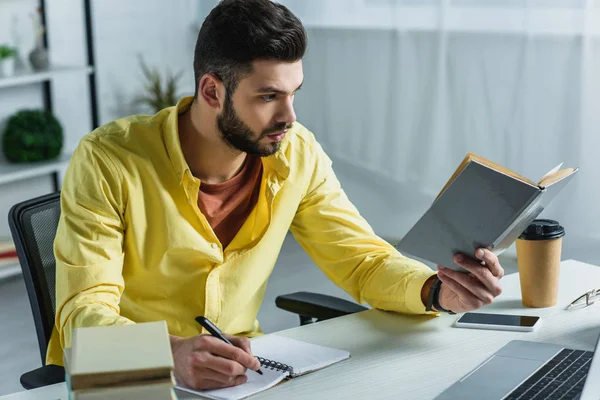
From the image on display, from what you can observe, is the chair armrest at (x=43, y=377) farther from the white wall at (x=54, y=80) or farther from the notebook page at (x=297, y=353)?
the white wall at (x=54, y=80)

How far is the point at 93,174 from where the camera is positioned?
5.29 ft

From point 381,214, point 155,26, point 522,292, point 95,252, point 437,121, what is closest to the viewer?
point 95,252

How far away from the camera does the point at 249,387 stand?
1.30m

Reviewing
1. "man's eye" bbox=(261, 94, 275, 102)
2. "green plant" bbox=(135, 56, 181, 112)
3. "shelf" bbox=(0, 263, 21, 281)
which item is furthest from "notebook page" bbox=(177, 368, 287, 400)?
"green plant" bbox=(135, 56, 181, 112)

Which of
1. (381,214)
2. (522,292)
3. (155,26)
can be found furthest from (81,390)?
(155,26)

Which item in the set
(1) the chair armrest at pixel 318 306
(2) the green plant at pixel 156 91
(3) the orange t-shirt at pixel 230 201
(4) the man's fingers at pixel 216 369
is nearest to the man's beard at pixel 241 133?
(3) the orange t-shirt at pixel 230 201

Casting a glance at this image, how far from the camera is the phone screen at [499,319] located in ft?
5.08

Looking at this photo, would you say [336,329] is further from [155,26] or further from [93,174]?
[155,26]

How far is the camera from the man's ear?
1723mm

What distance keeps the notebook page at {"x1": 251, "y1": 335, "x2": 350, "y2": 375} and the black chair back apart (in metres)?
0.45

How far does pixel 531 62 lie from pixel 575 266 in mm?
1978

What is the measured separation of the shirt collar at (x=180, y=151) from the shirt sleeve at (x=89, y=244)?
0.39 feet

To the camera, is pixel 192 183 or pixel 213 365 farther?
pixel 192 183

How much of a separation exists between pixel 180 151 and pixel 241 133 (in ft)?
0.41
